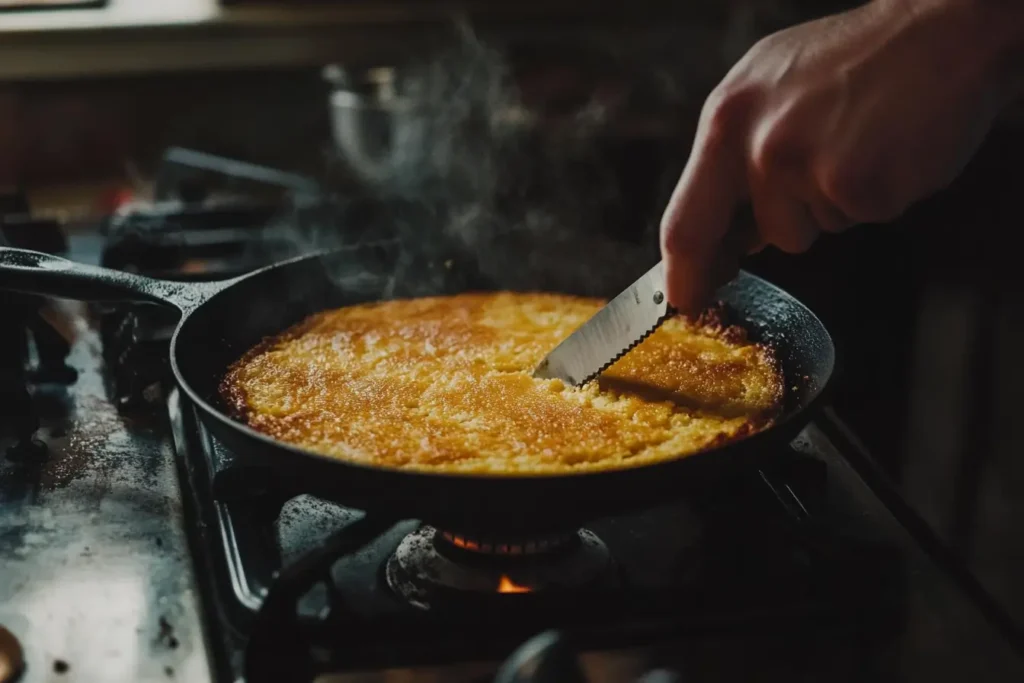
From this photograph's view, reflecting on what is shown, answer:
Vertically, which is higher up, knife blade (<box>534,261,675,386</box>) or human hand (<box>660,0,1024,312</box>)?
human hand (<box>660,0,1024,312</box>)

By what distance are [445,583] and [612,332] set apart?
1.21 ft

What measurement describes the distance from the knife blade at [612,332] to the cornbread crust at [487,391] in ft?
0.08

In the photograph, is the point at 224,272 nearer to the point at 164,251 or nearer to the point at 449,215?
the point at 164,251

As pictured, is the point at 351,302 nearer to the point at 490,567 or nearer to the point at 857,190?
the point at 490,567

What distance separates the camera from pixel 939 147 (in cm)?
85

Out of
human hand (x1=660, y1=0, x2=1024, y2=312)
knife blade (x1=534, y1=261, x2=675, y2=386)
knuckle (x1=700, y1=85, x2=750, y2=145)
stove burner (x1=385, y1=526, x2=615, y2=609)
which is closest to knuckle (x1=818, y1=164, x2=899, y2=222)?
human hand (x1=660, y1=0, x2=1024, y2=312)

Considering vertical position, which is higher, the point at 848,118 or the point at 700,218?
the point at 848,118

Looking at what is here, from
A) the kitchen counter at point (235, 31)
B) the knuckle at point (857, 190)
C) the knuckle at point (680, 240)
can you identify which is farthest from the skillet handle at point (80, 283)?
the kitchen counter at point (235, 31)

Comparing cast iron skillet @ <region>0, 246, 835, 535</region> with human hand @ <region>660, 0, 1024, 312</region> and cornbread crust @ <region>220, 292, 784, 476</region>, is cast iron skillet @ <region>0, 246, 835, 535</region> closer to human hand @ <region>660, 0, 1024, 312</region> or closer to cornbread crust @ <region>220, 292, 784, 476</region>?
cornbread crust @ <region>220, 292, 784, 476</region>

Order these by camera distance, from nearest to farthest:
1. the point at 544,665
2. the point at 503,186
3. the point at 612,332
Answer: the point at 544,665 → the point at 612,332 → the point at 503,186

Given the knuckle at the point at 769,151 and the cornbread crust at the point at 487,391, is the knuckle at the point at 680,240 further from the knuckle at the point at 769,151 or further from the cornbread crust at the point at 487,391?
the cornbread crust at the point at 487,391

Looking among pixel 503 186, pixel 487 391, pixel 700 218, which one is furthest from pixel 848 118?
pixel 503 186

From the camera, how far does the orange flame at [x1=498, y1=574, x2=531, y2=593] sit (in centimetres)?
88

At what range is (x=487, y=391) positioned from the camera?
1.16 meters
